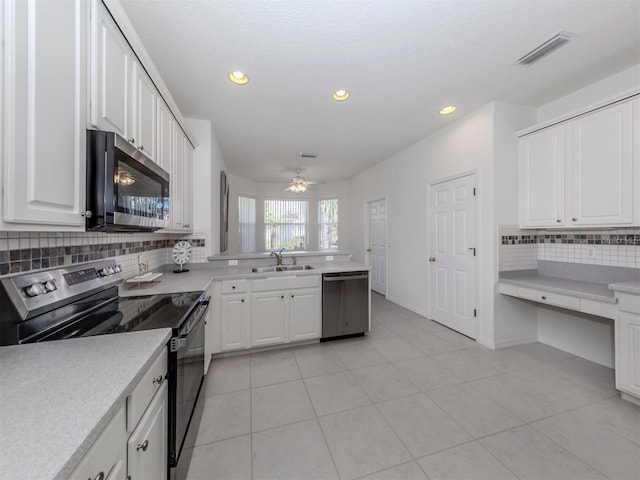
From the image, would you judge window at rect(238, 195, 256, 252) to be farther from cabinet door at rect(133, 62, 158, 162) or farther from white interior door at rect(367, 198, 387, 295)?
cabinet door at rect(133, 62, 158, 162)

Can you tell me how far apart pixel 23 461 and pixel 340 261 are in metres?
3.28

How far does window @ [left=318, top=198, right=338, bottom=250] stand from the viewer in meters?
6.79

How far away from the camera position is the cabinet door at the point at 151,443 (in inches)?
34.4

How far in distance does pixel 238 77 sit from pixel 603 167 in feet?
10.8

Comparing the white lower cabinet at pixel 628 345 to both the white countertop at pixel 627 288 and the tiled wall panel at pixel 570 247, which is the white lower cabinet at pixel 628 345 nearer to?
the white countertop at pixel 627 288

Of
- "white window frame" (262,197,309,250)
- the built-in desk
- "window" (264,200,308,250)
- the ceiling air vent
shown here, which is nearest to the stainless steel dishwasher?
the built-in desk

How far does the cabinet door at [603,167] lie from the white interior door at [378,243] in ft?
9.11

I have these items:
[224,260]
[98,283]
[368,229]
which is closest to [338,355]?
[224,260]

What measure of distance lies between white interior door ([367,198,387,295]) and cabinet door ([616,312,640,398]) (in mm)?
3176

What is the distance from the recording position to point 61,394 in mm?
688

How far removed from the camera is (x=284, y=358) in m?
2.68

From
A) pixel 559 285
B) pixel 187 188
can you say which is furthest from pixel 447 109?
pixel 187 188

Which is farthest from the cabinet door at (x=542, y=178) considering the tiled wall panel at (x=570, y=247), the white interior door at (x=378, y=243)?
the white interior door at (x=378, y=243)

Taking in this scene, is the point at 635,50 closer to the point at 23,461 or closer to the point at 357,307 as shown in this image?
the point at 357,307
